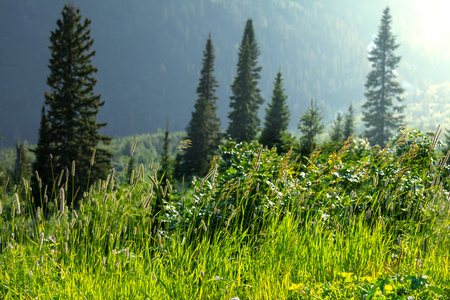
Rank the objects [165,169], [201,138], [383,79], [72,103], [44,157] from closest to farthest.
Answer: [165,169], [44,157], [72,103], [201,138], [383,79]

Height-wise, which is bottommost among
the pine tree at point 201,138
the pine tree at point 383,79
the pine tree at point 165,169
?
the pine tree at point 165,169

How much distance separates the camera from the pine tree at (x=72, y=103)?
34.4m

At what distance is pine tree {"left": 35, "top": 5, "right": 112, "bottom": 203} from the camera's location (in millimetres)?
34406

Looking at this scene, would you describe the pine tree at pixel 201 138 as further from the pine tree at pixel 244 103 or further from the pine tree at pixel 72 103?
the pine tree at pixel 72 103

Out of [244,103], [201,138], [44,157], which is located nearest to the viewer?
[44,157]

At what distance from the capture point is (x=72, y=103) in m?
35.8

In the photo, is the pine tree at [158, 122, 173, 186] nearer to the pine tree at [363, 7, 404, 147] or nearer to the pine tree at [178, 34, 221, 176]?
the pine tree at [178, 34, 221, 176]

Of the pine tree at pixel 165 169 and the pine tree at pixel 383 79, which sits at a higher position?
the pine tree at pixel 383 79

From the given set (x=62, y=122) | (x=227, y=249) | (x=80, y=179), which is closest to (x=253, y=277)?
(x=227, y=249)

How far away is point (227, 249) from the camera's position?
3518 mm

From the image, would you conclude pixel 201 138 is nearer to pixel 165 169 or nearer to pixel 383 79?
pixel 383 79

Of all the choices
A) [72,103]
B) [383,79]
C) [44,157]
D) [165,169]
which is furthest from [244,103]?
[165,169]

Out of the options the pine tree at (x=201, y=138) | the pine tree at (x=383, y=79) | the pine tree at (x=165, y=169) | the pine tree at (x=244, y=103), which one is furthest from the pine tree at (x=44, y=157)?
the pine tree at (x=383, y=79)

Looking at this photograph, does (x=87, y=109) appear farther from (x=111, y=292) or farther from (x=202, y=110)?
(x=111, y=292)
